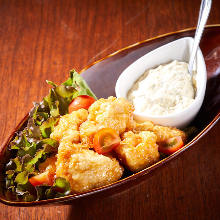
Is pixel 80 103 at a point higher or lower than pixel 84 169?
higher

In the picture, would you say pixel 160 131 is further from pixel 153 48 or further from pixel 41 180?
pixel 153 48

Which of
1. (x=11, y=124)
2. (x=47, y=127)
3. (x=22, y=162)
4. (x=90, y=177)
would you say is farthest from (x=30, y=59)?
(x=90, y=177)

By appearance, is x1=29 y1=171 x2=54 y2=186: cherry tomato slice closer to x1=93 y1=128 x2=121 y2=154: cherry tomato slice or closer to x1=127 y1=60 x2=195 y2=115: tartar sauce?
x1=93 y1=128 x2=121 y2=154: cherry tomato slice

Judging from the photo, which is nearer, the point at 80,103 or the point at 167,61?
the point at 80,103

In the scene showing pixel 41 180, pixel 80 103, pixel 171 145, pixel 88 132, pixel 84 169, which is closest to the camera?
pixel 84 169

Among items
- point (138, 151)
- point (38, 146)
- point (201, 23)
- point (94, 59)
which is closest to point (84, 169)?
point (138, 151)

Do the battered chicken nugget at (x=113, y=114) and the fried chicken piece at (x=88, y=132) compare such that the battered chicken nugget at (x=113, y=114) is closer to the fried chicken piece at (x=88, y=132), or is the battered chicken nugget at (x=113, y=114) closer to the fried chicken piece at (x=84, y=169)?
the fried chicken piece at (x=88, y=132)

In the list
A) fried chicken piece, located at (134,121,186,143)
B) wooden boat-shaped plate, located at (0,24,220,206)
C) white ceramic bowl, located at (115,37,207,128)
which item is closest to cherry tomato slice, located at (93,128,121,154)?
fried chicken piece, located at (134,121,186,143)

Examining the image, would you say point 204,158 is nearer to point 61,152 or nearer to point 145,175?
point 145,175
